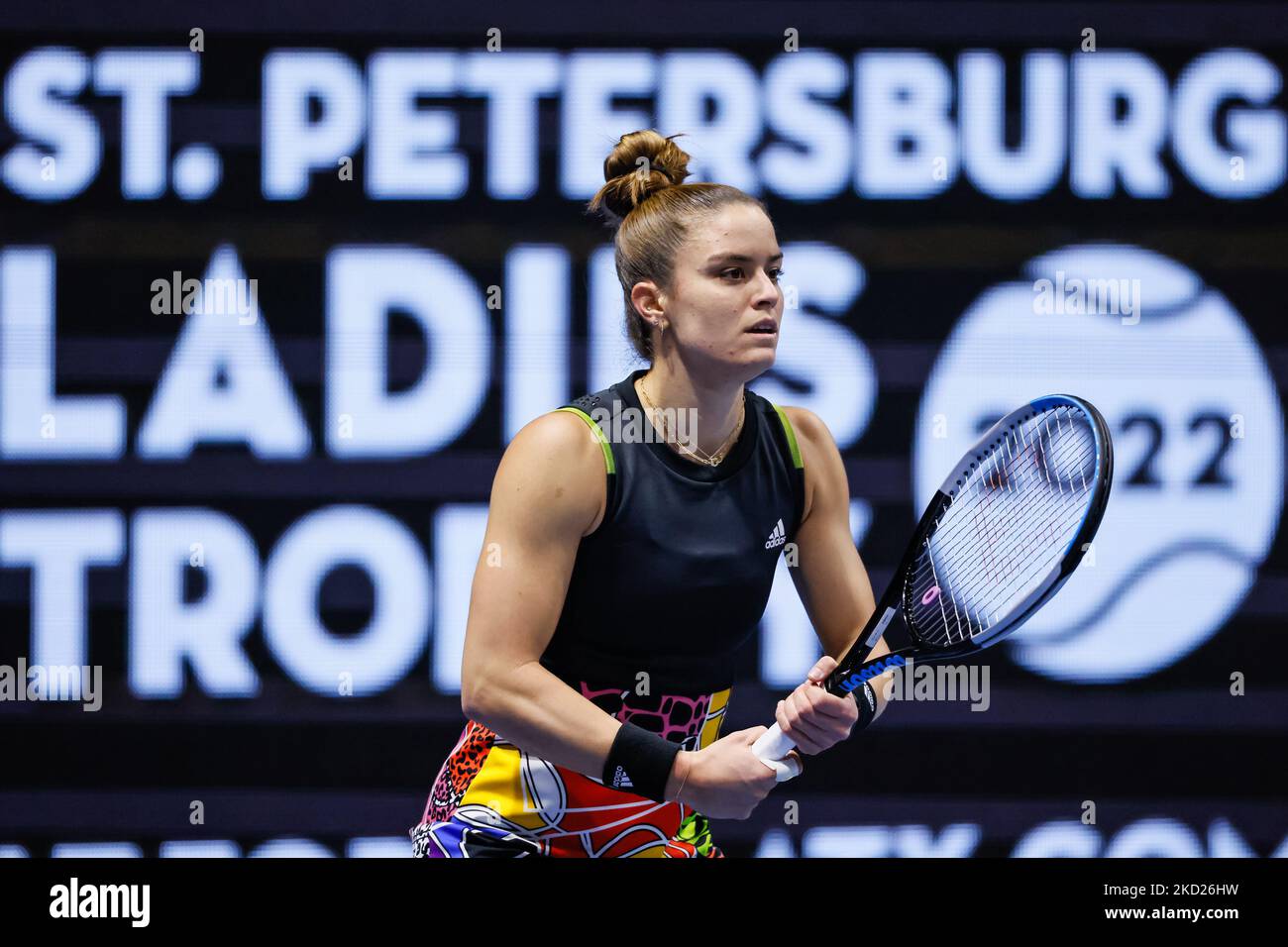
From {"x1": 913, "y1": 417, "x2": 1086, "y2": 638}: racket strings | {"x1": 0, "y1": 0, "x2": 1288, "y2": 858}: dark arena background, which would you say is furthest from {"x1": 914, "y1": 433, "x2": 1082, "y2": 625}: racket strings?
{"x1": 0, "y1": 0, "x2": 1288, "y2": 858}: dark arena background

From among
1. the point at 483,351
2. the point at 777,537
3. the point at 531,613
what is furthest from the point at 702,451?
the point at 483,351

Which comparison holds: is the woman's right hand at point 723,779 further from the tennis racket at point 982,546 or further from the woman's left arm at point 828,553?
the woman's left arm at point 828,553

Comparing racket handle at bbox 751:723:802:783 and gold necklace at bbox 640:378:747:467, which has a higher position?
gold necklace at bbox 640:378:747:467

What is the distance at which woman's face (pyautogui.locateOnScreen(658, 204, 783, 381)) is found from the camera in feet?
7.01

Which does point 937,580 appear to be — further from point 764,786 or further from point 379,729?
point 379,729

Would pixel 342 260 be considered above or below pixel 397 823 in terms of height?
above

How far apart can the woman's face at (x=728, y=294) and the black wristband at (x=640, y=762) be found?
0.62 metres

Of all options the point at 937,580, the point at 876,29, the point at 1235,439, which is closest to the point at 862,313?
the point at 876,29

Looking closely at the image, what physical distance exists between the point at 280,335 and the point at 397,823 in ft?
4.73

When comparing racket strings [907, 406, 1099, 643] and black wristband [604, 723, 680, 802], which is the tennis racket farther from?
black wristband [604, 723, 680, 802]

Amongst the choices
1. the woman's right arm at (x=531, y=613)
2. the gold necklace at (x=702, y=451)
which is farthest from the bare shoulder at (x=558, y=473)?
the gold necklace at (x=702, y=451)

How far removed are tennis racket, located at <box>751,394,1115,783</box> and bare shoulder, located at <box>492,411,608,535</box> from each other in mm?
457
